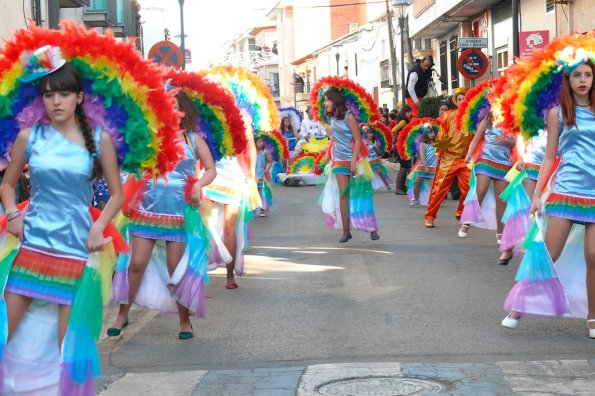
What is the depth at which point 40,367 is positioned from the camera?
5230 mm

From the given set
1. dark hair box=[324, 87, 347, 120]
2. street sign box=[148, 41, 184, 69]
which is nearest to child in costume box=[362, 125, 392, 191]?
street sign box=[148, 41, 184, 69]

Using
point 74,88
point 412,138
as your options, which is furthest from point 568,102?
point 412,138

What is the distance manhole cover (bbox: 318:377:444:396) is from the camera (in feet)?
19.9

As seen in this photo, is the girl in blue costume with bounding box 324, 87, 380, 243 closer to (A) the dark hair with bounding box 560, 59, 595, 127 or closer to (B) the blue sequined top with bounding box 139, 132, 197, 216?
(B) the blue sequined top with bounding box 139, 132, 197, 216

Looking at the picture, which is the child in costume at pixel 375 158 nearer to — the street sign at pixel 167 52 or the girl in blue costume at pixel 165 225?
the street sign at pixel 167 52

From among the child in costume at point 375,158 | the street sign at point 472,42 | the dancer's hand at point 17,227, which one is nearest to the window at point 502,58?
the street sign at point 472,42

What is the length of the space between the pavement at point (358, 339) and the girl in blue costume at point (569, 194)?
9.6 inches

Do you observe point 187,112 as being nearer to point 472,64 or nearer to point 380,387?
point 380,387

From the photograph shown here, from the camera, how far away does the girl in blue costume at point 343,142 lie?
528 inches

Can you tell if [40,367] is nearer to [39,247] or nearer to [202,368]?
[39,247]

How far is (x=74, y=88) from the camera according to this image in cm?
539

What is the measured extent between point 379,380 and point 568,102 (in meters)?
2.25

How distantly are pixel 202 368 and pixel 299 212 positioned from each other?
12.6 m

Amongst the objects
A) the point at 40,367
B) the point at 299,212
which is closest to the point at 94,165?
the point at 40,367
